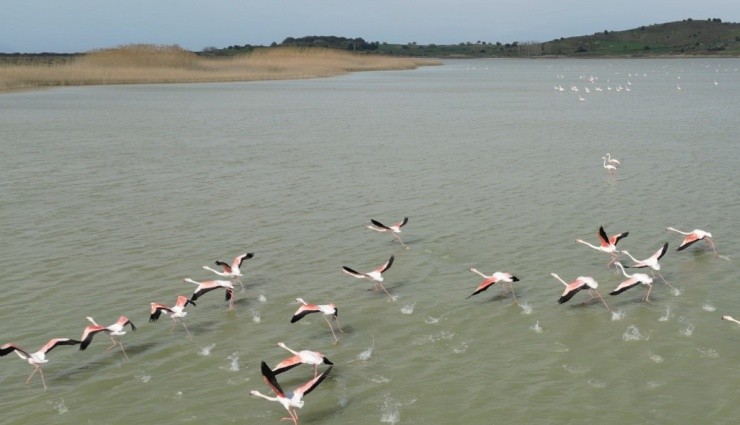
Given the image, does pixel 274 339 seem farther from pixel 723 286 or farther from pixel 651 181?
pixel 651 181

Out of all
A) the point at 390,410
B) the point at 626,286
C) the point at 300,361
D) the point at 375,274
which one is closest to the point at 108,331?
the point at 300,361

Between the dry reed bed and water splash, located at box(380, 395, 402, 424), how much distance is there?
2406 inches

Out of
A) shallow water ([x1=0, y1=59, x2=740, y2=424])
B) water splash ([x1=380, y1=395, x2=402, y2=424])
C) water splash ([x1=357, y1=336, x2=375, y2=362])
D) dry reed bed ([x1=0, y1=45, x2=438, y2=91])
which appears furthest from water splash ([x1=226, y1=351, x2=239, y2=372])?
dry reed bed ([x1=0, y1=45, x2=438, y2=91])

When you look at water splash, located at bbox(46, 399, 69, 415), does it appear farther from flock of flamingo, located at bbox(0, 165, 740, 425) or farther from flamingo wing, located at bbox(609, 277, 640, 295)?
flamingo wing, located at bbox(609, 277, 640, 295)

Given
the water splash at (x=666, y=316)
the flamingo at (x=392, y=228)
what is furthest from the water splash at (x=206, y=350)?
the water splash at (x=666, y=316)

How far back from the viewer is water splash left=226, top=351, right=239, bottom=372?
8852mm

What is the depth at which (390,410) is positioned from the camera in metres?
7.84

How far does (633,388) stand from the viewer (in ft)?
26.7

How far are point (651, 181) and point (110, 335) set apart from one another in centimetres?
1410

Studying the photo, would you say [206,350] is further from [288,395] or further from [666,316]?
[666,316]

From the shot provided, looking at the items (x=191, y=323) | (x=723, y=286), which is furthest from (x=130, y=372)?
(x=723, y=286)

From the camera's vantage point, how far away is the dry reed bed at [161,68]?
217 feet

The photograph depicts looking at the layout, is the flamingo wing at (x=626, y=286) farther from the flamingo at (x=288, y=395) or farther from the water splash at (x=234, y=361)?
the water splash at (x=234, y=361)

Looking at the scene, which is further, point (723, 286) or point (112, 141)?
point (112, 141)
